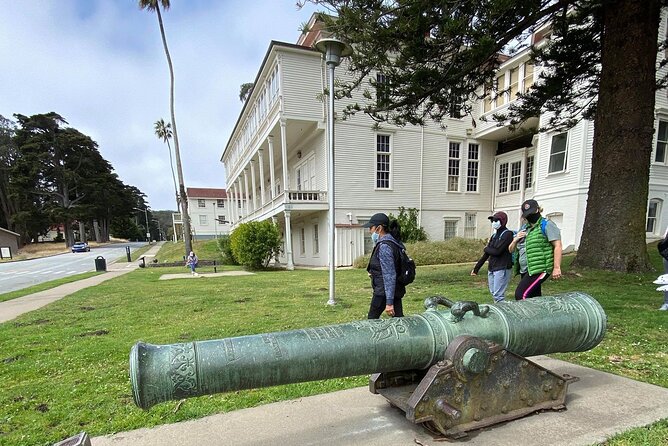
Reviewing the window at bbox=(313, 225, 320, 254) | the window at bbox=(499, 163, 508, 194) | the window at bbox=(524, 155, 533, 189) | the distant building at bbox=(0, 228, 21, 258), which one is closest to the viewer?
the window at bbox=(524, 155, 533, 189)

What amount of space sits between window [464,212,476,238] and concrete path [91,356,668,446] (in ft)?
58.3

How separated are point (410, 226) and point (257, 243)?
25.1 feet

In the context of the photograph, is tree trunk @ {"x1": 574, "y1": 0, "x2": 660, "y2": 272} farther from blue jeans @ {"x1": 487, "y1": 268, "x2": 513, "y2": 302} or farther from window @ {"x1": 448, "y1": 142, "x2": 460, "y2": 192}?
window @ {"x1": 448, "y1": 142, "x2": 460, "y2": 192}

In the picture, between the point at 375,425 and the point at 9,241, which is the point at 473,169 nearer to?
the point at 375,425

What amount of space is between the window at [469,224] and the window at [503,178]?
220 cm

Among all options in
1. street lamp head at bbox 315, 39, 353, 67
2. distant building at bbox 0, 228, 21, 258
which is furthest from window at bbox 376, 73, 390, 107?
distant building at bbox 0, 228, 21, 258

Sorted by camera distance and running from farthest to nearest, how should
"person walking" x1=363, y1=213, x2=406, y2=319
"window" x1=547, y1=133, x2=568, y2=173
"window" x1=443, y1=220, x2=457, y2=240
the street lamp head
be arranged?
1. "window" x1=443, y1=220, x2=457, y2=240
2. "window" x1=547, y1=133, x2=568, y2=173
3. the street lamp head
4. "person walking" x1=363, y1=213, x2=406, y2=319

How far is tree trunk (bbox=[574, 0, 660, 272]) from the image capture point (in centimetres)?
719

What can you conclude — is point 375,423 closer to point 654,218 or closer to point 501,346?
point 501,346

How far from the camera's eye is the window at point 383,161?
1780cm

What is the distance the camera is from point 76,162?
176 ft

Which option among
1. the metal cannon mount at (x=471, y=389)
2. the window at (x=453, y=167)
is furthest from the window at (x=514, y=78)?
the metal cannon mount at (x=471, y=389)

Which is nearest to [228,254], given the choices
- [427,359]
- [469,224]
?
[469,224]

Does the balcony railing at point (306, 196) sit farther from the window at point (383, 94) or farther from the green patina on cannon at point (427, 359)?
the green patina on cannon at point (427, 359)
